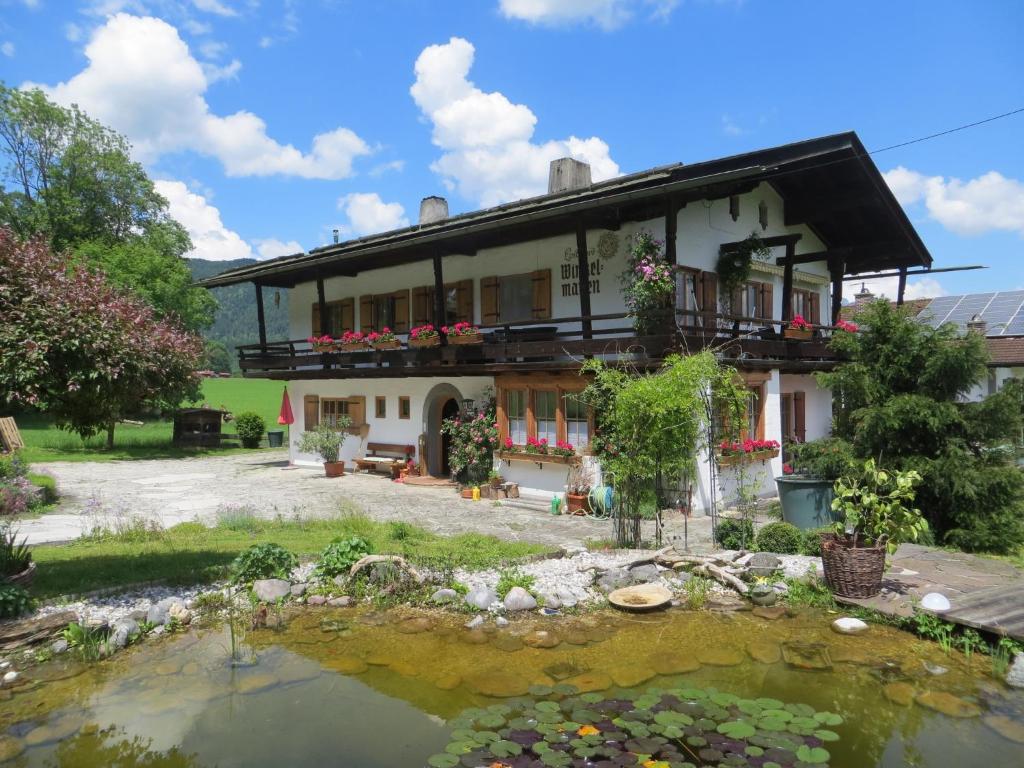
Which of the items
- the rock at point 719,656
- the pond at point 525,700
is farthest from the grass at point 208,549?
the rock at point 719,656

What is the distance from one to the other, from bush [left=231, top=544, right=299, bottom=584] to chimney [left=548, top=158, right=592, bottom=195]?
1259 centimetres

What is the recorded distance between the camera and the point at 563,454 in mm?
14516

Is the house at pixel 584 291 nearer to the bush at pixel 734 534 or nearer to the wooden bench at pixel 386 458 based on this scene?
the wooden bench at pixel 386 458

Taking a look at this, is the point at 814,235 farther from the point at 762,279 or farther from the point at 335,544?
the point at 335,544

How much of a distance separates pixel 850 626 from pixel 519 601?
3486 mm

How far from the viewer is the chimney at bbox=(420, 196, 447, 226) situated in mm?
23828

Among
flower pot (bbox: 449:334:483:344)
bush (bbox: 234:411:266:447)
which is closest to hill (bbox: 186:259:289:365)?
bush (bbox: 234:411:266:447)

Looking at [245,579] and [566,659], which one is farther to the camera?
[245,579]

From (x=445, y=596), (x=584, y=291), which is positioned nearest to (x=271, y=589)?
(x=445, y=596)

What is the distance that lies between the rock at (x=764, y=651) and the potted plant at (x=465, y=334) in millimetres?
10047

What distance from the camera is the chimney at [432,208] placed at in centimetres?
2383

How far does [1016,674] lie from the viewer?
5973 millimetres

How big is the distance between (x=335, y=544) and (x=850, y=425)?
9.11m

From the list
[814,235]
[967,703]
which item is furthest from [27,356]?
[814,235]
